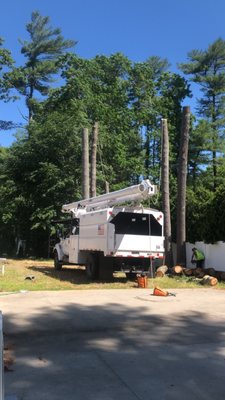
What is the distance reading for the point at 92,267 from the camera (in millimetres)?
18359

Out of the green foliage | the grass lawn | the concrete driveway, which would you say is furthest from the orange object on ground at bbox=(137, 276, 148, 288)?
the green foliage

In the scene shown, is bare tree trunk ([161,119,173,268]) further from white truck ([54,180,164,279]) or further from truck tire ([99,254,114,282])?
truck tire ([99,254,114,282])

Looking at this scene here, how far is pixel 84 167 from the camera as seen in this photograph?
1178 inches

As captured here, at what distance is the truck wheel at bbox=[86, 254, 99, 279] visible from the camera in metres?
18.1

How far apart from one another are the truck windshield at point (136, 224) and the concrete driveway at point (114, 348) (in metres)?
4.60

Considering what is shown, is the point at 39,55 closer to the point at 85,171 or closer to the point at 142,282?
the point at 85,171

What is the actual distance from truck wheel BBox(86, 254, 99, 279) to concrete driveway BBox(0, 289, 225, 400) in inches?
208

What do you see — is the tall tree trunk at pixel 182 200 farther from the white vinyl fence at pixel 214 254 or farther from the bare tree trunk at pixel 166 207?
the white vinyl fence at pixel 214 254

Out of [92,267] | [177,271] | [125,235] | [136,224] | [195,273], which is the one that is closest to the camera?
[125,235]

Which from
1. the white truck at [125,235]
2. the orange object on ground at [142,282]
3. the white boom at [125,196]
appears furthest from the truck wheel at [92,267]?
the orange object on ground at [142,282]

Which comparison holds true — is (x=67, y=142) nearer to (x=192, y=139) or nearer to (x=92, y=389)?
(x=192, y=139)

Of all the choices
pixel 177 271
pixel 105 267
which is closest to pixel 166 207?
pixel 177 271

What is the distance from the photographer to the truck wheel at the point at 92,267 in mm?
18109

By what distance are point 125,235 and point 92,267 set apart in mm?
2217
